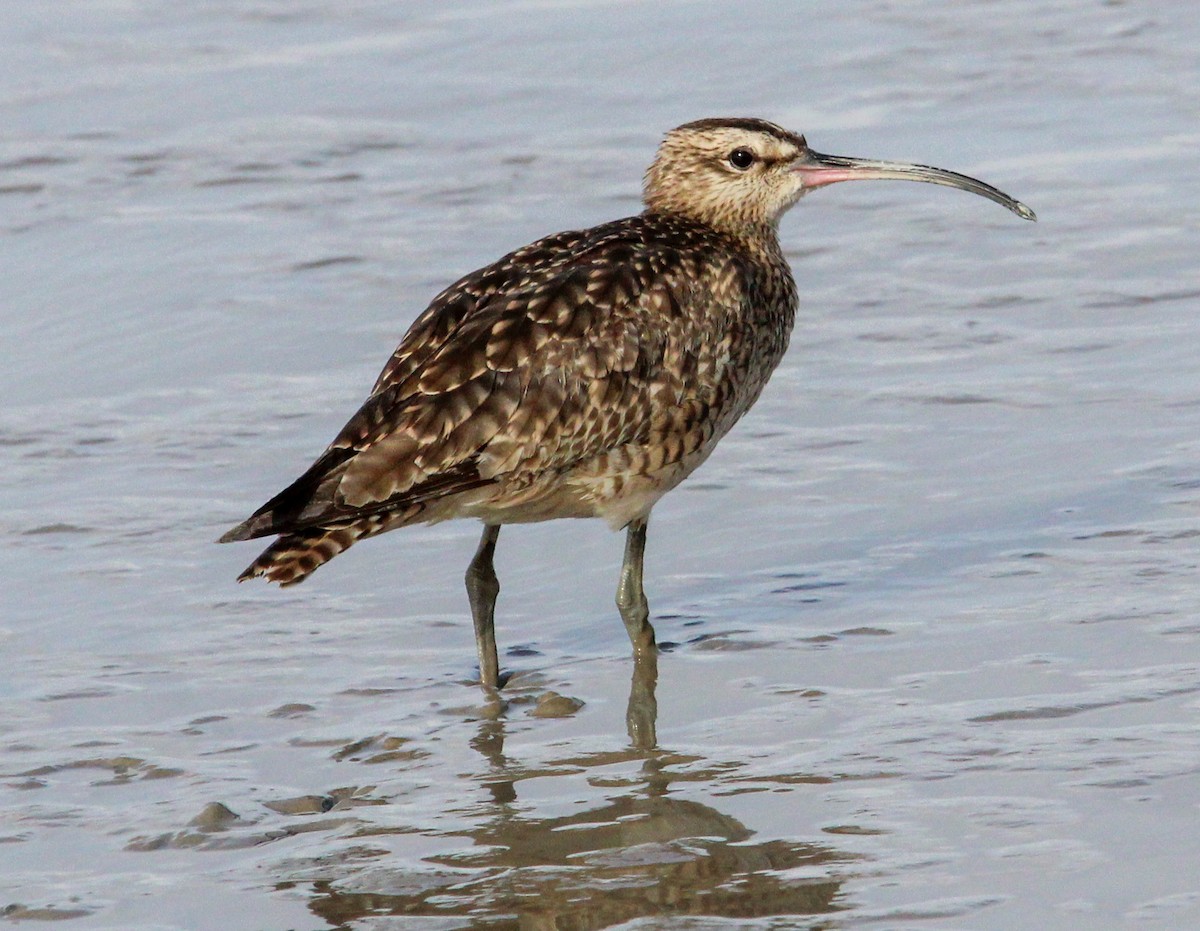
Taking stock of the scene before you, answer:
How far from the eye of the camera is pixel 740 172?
8.77 m

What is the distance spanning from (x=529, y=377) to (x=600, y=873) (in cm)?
206

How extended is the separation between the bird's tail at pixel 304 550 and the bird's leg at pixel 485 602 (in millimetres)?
700

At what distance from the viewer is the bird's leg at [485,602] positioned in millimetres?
7707

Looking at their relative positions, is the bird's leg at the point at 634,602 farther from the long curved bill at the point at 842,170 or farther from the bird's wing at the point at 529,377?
the long curved bill at the point at 842,170

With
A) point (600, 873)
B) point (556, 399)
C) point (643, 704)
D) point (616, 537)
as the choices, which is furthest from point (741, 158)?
point (600, 873)

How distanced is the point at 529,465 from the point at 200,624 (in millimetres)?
1445

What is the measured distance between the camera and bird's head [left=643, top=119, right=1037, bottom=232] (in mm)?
8773

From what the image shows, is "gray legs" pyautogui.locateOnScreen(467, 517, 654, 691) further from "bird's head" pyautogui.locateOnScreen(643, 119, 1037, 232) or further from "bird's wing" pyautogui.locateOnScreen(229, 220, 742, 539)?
"bird's head" pyautogui.locateOnScreen(643, 119, 1037, 232)

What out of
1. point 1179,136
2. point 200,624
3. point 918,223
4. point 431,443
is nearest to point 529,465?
point 431,443

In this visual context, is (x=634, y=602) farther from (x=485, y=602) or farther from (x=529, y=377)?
(x=529, y=377)

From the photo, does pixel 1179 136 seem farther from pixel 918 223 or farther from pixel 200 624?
pixel 200 624

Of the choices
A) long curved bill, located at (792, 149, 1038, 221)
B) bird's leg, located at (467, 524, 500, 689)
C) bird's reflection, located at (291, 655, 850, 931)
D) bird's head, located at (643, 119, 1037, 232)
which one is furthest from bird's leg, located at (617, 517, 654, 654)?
long curved bill, located at (792, 149, 1038, 221)

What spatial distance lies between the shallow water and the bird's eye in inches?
52.1

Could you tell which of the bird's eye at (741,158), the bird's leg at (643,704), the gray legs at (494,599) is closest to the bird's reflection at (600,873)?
the bird's leg at (643,704)
